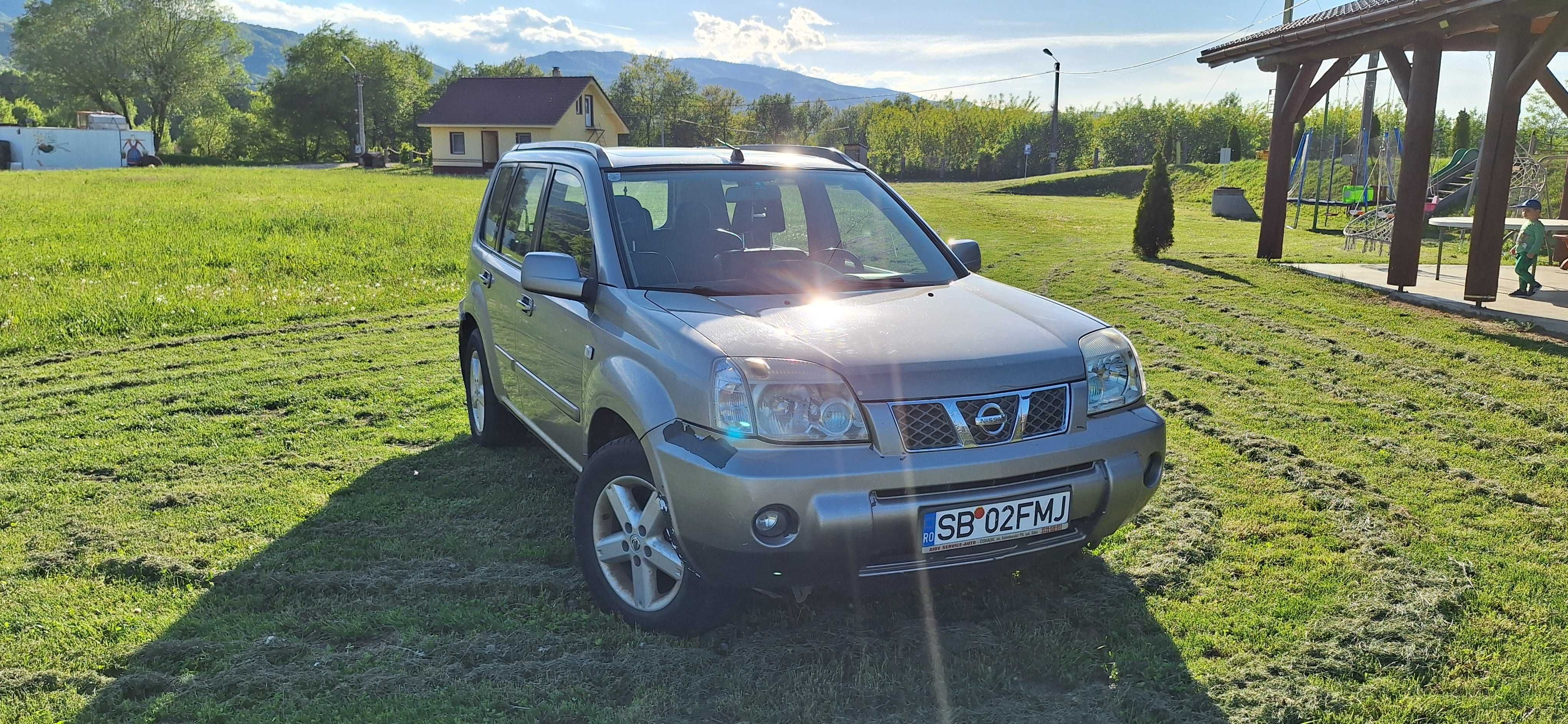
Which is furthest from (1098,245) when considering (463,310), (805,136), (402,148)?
(805,136)

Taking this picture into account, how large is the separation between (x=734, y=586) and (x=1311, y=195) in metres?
35.9

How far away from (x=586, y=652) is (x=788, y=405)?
117cm

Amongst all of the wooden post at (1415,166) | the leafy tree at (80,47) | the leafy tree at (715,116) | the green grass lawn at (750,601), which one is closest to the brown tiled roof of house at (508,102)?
the leafy tree at (80,47)

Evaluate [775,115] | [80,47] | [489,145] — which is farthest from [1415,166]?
[775,115]

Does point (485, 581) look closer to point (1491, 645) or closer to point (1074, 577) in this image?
point (1074, 577)

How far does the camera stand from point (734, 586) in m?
3.35

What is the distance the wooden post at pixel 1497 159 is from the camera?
35.4 feet

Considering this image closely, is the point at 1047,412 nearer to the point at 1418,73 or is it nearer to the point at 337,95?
the point at 1418,73

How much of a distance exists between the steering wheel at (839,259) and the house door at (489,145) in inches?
2379

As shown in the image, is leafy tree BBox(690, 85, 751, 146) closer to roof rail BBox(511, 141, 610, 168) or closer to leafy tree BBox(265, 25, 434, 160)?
leafy tree BBox(265, 25, 434, 160)

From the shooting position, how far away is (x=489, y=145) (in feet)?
204

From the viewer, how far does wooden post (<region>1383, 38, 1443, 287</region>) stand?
12.5 m

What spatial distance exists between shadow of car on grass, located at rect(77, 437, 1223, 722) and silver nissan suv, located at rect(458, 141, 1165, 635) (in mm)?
270

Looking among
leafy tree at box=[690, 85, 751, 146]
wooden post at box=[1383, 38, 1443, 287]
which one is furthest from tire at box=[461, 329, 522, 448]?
leafy tree at box=[690, 85, 751, 146]
